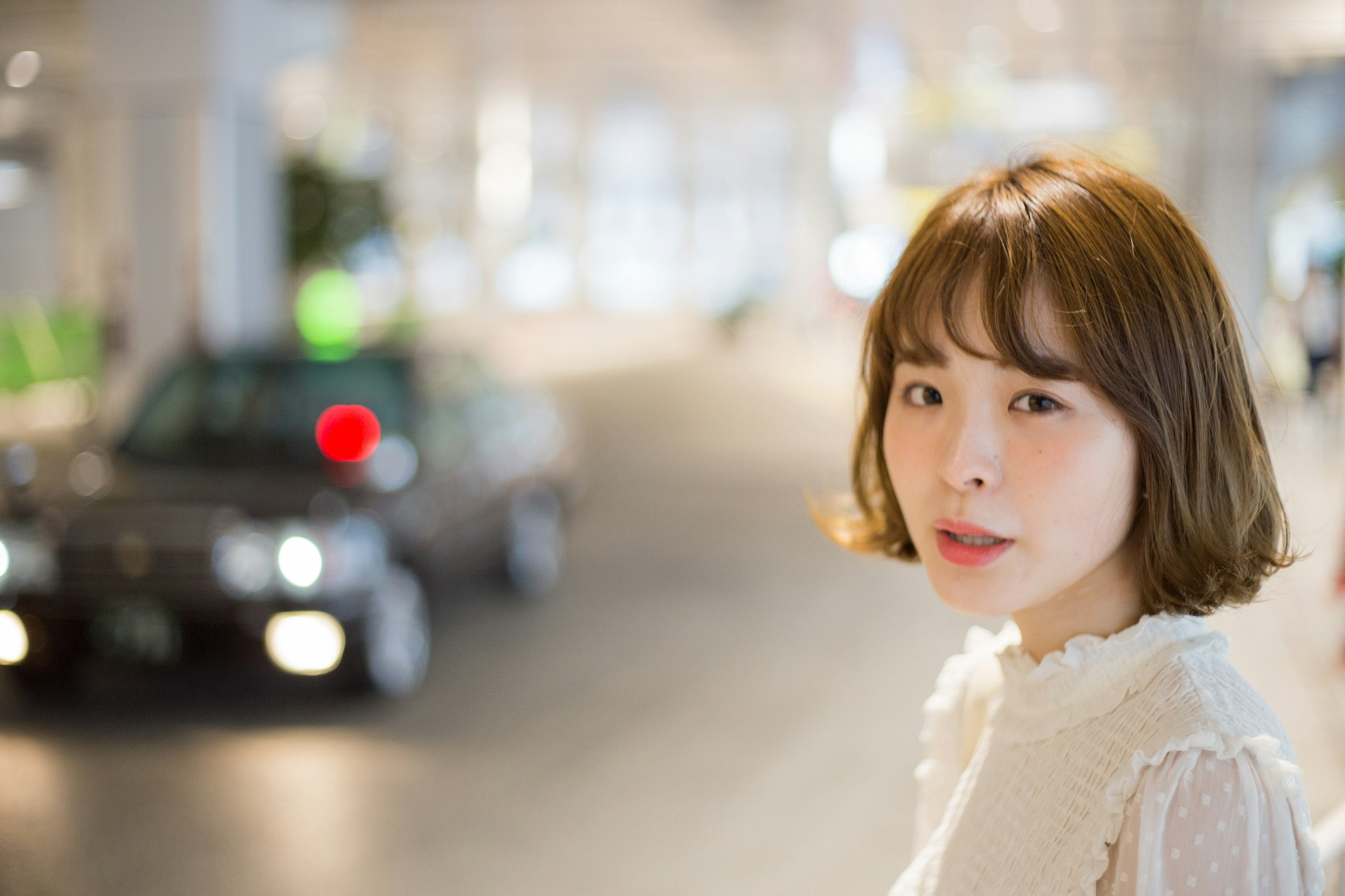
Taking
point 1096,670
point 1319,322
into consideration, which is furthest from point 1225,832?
point 1319,322

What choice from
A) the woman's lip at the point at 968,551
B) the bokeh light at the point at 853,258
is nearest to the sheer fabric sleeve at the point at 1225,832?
the woman's lip at the point at 968,551

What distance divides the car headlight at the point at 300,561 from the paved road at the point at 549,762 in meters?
0.54

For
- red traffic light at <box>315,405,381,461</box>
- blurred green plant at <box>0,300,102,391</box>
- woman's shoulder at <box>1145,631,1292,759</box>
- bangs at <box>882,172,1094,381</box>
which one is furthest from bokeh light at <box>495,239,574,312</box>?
woman's shoulder at <box>1145,631,1292,759</box>

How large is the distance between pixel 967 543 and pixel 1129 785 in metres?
0.27

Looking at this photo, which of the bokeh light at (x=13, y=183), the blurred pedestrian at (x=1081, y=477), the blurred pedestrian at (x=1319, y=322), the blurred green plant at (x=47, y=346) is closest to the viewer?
the blurred pedestrian at (x=1081, y=477)

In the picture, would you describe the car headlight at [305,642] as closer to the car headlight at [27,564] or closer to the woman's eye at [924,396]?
the car headlight at [27,564]

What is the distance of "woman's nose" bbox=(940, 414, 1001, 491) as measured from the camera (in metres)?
1.06

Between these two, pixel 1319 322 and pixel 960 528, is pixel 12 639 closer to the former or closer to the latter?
pixel 960 528

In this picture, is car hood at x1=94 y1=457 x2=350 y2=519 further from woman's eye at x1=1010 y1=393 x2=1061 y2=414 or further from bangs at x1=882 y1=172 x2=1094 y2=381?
woman's eye at x1=1010 y1=393 x2=1061 y2=414

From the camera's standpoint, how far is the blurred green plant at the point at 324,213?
1504cm

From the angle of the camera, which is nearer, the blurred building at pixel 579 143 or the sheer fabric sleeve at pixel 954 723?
the sheer fabric sleeve at pixel 954 723

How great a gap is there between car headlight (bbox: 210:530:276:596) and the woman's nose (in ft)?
12.6

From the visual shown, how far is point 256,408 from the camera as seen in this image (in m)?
5.20

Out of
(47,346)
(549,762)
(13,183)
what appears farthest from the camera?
(47,346)
